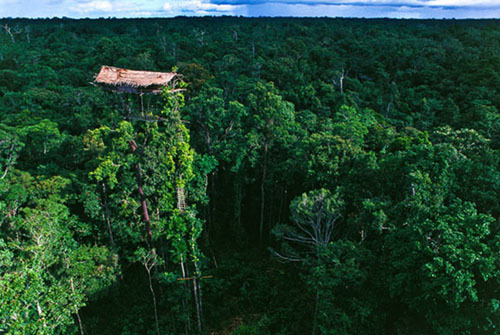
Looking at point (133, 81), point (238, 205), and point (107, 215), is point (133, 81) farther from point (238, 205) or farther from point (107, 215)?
point (238, 205)

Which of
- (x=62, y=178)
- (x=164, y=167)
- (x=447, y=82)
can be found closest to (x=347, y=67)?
(x=447, y=82)

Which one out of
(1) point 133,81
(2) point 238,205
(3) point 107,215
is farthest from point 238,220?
(1) point 133,81

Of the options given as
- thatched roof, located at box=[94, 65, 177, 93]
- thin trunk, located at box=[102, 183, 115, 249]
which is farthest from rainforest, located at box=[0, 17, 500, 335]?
thatched roof, located at box=[94, 65, 177, 93]

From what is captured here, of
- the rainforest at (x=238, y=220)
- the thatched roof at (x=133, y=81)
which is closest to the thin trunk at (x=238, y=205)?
the rainforest at (x=238, y=220)

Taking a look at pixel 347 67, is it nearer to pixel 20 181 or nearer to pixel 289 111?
pixel 289 111

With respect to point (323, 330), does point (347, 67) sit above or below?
above

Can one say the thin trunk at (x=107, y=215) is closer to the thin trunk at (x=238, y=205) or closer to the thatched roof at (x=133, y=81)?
the thatched roof at (x=133, y=81)
